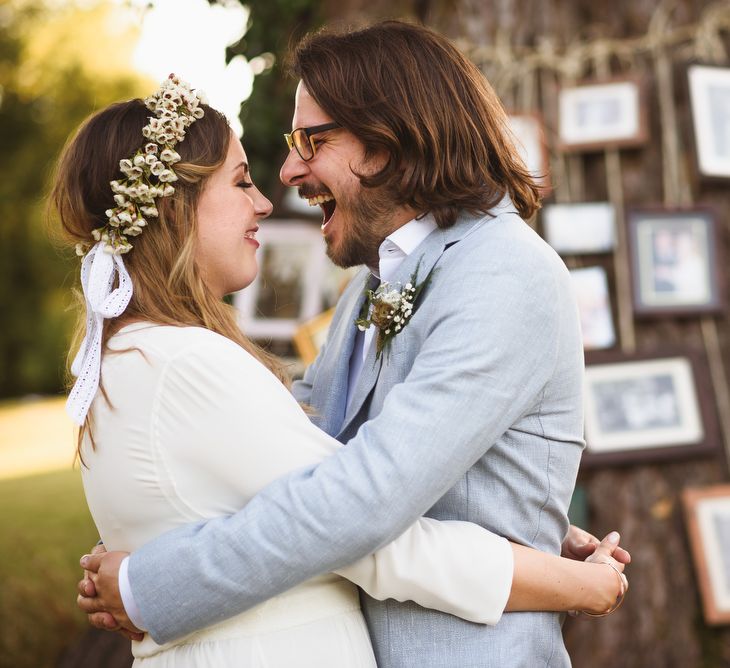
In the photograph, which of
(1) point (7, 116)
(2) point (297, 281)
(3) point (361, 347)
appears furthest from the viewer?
(1) point (7, 116)

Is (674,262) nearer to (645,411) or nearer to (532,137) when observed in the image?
(645,411)

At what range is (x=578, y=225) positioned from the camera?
164 inches

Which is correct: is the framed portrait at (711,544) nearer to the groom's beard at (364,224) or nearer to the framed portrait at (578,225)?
the framed portrait at (578,225)

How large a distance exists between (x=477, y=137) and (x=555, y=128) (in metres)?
2.31

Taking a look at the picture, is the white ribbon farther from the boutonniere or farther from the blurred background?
the blurred background

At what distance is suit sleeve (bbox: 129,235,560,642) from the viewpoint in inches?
63.4

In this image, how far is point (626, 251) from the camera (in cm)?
412

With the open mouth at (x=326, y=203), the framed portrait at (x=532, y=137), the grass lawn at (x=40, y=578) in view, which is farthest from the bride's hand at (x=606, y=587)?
the grass lawn at (x=40, y=578)

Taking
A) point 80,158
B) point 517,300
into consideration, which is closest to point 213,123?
point 80,158

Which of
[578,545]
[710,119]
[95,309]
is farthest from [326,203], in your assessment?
[710,119]

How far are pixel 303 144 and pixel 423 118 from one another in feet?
1.02

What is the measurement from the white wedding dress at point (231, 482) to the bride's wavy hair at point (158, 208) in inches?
5.6

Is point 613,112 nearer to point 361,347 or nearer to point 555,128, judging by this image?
point 555,128

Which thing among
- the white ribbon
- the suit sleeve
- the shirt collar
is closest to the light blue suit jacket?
the suit sleeve
